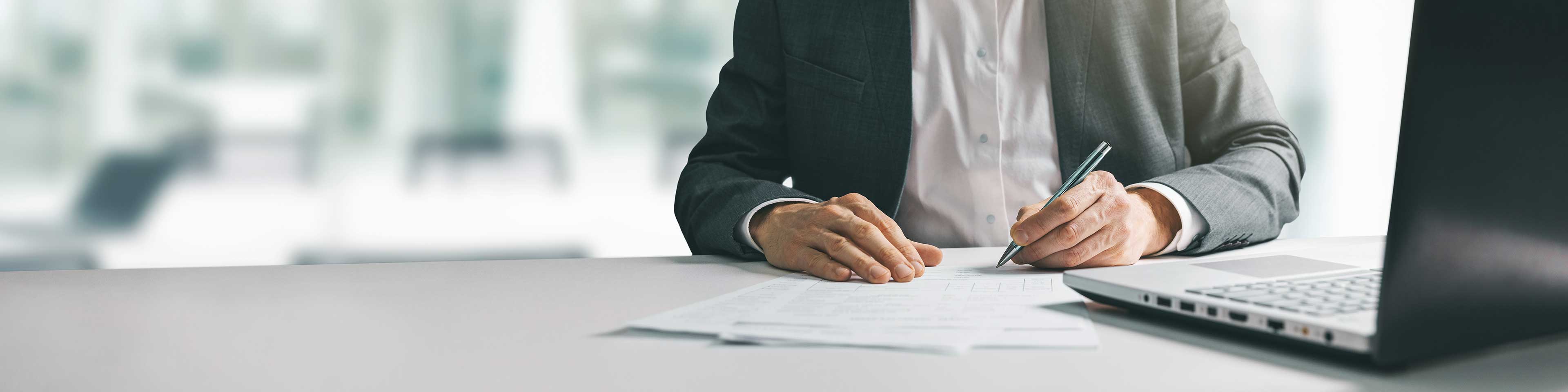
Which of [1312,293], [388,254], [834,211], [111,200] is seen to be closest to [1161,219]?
[834,211]

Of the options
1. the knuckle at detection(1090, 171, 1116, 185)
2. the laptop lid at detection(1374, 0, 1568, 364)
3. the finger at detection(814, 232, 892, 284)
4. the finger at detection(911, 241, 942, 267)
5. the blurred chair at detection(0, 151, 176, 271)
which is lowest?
the blurred chair at detection(0, 151, 176, 271)

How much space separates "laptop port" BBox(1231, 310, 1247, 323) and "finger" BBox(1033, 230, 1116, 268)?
0.36 m

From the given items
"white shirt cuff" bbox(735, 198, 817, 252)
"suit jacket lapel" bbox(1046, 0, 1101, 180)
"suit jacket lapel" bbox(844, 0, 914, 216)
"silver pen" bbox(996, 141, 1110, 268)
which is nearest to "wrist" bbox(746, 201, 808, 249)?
"white shirt cuff" bbox(735, 198, 817, 252)

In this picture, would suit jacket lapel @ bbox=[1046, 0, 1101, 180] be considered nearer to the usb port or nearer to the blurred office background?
the usb port

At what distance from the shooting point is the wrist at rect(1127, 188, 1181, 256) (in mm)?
967

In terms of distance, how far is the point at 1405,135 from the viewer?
0.35 meters

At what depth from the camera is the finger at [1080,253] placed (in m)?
0.85

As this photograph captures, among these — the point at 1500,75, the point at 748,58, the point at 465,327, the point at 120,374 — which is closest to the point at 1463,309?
the point at 1500,75

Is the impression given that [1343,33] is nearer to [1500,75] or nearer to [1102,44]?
[1102,44]

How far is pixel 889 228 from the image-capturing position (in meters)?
0.88

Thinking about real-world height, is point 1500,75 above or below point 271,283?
above

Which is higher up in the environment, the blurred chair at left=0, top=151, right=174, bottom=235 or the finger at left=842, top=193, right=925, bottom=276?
the finger at left=842, top=193, right=925, bottom=276

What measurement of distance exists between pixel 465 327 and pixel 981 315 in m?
0.35

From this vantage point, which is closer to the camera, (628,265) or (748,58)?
(628,265)
